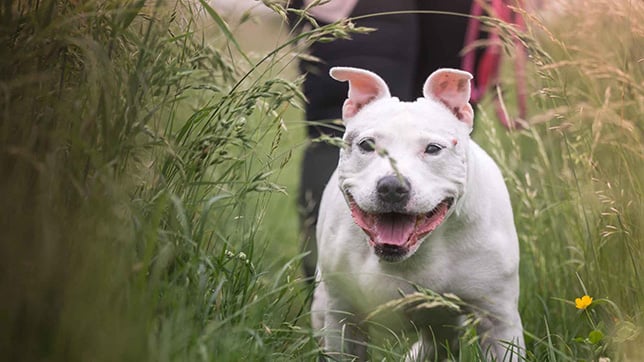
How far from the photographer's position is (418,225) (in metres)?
3.11

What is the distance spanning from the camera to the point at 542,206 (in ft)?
13.7

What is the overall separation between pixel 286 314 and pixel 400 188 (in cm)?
57

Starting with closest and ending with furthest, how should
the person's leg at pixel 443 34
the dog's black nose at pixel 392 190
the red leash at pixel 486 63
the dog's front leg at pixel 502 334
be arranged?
the dog's black nose at pixel 392 190
the dog's front leg at pixel 502 334
the red leash at pixel 486 63
the person's leg at pixel 443 34

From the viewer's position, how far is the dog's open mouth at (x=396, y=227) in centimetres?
304

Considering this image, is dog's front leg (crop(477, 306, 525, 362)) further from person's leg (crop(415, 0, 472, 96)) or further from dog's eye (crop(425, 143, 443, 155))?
person's leg (crop(415, 0, 472, 96))

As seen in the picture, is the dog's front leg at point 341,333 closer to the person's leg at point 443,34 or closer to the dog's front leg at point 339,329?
the dog's front leg at point 339,329

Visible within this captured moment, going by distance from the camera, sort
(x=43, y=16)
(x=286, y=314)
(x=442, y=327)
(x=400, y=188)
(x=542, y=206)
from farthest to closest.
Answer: (x=542, y=206)
(x=442, y=327)
(x=286, y=314)
(x=400, y=188)
(x=43, y=16)

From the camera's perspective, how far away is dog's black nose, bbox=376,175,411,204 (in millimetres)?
2945

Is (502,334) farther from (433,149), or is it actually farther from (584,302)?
(433,149)

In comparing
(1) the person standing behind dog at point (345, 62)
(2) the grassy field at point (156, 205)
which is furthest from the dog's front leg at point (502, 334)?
(1) the person standing behind dog at point (345, 62)

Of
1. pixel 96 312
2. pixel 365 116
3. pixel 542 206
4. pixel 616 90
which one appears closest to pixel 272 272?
pixel 365 116

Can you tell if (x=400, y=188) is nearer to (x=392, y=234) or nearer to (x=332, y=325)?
(x=392, y=234)

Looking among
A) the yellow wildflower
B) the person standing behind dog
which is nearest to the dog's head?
the yellow wildflower

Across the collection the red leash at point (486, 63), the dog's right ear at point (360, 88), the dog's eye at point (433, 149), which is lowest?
the dog's eye at point (433, 149)
